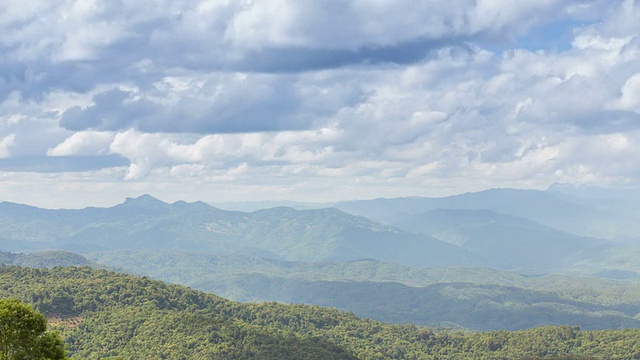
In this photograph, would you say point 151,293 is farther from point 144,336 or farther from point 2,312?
point 2,312

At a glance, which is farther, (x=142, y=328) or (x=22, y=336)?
(x=142, y=328)

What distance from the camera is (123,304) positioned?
17662cm

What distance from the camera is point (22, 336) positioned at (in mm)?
62438

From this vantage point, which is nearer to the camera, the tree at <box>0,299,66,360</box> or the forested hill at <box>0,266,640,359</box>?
the tree at <box>0,299,66,360</box>

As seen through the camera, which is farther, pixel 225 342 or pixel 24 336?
pixel 225 342

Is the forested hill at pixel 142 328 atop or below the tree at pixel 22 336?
below

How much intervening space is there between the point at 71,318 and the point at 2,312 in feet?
368

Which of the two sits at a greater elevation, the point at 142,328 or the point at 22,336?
the point at 22,336

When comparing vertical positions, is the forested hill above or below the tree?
below

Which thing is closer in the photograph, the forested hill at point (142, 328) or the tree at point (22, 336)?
the tree at point (22, 336)

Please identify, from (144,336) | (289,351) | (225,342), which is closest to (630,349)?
(289,351)

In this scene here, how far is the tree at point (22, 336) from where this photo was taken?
6159 centimetres

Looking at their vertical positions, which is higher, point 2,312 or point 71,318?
point 2,312

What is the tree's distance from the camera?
61594 mm
